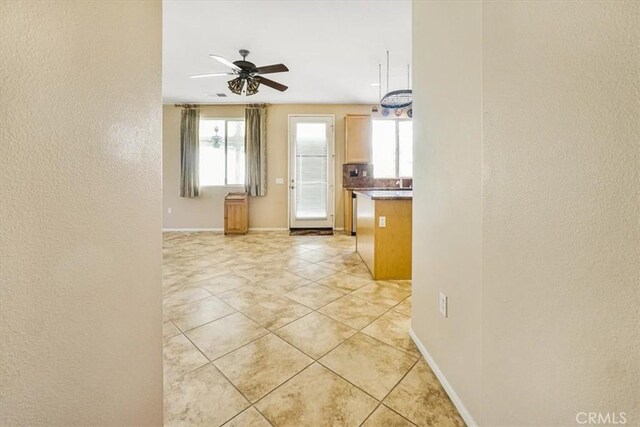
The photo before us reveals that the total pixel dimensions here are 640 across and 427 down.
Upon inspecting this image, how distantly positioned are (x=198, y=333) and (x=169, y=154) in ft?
17.3

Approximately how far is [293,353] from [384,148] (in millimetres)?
5200

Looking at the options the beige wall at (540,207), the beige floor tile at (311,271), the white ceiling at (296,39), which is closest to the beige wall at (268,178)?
the white ceiling at (296,39)

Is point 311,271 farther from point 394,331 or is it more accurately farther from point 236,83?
point 236,83

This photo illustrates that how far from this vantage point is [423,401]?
1230 mm

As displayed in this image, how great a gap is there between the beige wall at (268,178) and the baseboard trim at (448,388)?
444cm

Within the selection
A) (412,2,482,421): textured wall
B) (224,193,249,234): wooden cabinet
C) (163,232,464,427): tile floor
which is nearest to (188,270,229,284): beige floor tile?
(163,232,464,427): tile floor

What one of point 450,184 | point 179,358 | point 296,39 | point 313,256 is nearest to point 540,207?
point 450,184

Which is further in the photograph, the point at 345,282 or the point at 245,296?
the point at 345,282

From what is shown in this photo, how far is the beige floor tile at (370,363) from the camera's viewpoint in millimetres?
1347

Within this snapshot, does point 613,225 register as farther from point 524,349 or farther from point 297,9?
point 297,9

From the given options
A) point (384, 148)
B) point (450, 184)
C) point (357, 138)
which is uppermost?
point (357, 138)

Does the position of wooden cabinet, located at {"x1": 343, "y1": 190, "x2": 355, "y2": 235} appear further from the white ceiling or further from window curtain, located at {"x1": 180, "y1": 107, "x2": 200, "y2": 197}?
window curtain, located at {"x1": 180, "y1": 107, "x2": 200, "y2": 197}

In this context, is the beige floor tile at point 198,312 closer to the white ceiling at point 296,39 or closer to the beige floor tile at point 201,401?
the beige floor tile at point 201,401

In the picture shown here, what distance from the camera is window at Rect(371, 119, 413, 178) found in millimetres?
5906
